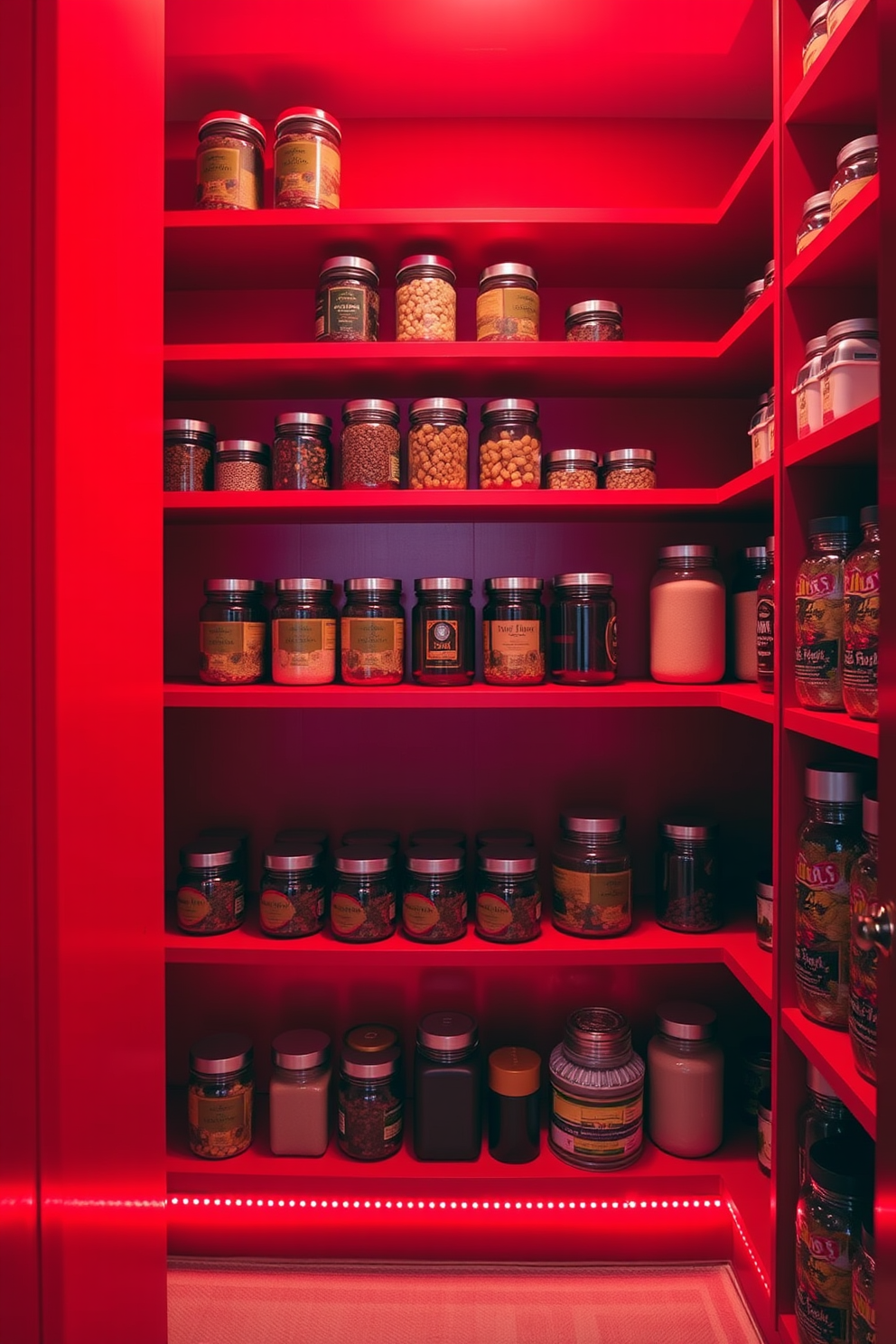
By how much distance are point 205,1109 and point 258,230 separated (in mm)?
1429

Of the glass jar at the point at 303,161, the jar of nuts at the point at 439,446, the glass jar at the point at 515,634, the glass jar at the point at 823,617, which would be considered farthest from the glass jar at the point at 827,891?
the glass jar at the point at 303,161

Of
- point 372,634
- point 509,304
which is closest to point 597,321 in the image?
point 509,304

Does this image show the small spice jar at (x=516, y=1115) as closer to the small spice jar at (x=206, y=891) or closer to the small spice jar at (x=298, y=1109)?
the small spice jar at (x=298, y=1109)

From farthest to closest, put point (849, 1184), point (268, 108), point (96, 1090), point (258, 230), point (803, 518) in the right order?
point (268, 108) → point (258, 230) → point (803, 518) → point (849, 1184) → point (96, 1090)

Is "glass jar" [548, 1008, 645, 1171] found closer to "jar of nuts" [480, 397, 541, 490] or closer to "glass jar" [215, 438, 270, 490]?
"jar of nuts" [480, 397, 541, 490]

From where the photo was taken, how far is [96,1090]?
56 cm

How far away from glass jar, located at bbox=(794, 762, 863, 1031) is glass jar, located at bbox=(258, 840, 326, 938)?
29.6 inches

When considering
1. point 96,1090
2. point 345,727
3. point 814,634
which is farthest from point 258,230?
point 96,1090

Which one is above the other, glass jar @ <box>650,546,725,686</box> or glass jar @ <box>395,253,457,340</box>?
glass jar @ <box>395,253,457,340</box>

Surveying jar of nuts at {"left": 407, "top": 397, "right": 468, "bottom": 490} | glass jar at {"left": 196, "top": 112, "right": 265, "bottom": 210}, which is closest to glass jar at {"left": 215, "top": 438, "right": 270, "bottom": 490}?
jar of nuts at {"left": 407, "top": 397, "right": 468, "bottom": 490}

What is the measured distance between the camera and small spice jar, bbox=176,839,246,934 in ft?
4.41

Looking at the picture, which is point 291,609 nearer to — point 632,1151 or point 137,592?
point 137,592

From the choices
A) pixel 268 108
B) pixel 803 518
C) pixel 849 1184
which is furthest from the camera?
pixel 268 108

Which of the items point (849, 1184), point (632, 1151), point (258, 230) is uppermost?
point (258, 230)
